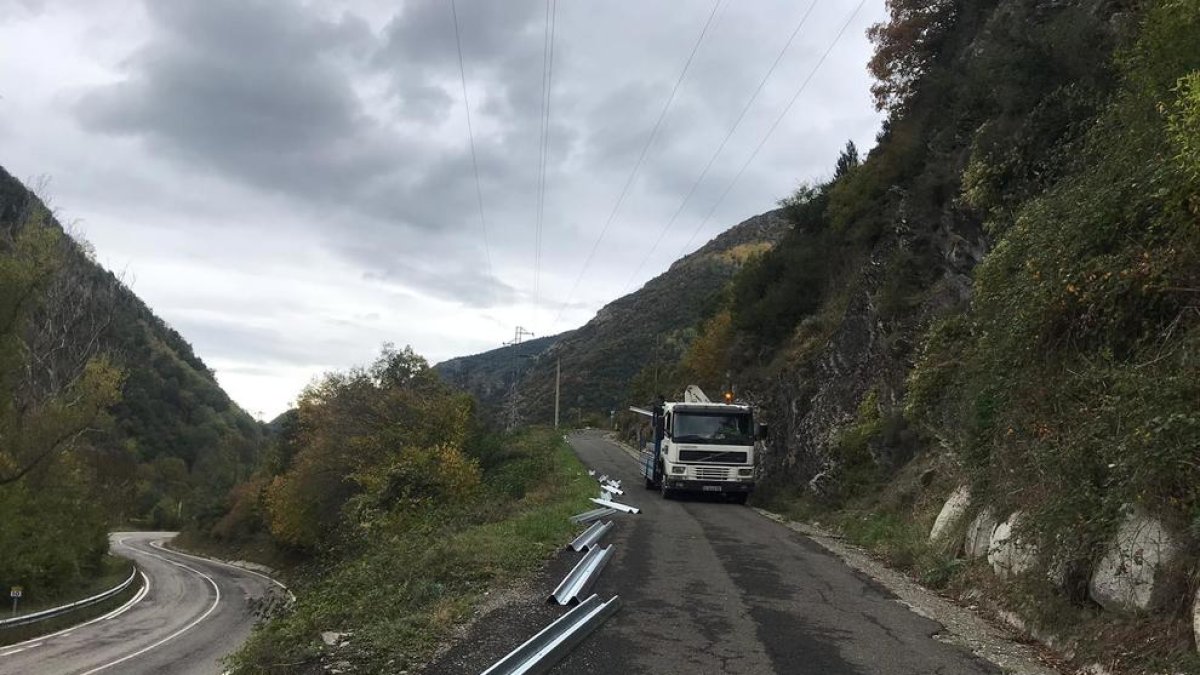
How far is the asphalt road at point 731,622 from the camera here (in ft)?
20.8

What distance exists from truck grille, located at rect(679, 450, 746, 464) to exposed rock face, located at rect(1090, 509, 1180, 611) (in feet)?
51.6

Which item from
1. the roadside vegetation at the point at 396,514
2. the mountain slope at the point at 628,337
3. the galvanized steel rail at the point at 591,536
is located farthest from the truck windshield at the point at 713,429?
the mountain slope at the point at 628,337

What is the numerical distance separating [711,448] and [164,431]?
125 meters

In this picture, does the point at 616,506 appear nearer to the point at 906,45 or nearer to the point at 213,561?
the point at 906,45

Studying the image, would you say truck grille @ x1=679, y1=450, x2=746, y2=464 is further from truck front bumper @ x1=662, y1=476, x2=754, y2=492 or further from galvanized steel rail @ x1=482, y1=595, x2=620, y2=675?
galvanized steel rail @ x1=482, y1=595, x2=620, y2=675

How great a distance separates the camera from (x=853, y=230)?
29562 millimetres

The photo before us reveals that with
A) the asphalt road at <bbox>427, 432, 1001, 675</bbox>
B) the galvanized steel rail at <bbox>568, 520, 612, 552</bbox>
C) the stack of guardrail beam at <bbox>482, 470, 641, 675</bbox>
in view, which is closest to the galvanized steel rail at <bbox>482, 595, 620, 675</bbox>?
the stack of guardrail beam at <bbox>482, 470, 641, 675</bbox>

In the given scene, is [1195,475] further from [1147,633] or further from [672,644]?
[672,644]

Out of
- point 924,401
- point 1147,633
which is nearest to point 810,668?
point 1147,633

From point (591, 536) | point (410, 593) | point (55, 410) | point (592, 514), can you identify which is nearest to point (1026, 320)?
point (591, 536)

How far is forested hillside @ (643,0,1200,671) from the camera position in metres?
6.76

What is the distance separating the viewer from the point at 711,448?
22.4 m

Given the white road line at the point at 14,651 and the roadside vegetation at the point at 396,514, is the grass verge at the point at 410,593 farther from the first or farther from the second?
the white road line at the point at 14,651

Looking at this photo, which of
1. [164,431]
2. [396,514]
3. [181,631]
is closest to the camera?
[396,514]
